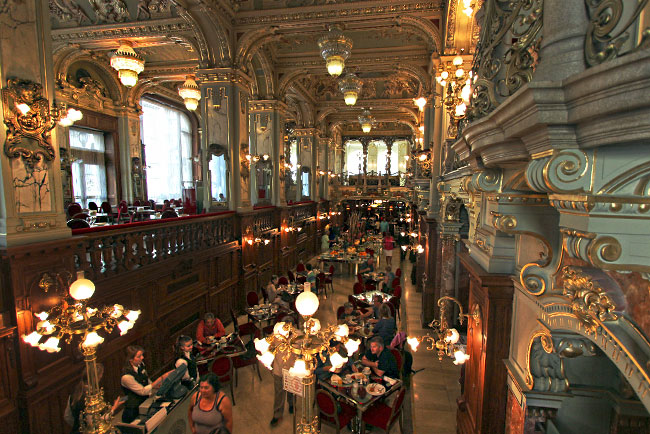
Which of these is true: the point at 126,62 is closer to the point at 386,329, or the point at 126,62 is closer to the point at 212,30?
the point at 212,30

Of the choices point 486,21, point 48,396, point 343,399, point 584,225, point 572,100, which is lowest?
point 343,399

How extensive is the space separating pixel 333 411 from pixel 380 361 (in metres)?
1.18

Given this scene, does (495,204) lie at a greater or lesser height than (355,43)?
lesser

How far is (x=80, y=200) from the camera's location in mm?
12578

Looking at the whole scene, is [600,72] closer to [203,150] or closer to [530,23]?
[530,23]

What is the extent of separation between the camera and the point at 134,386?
14.8 ft

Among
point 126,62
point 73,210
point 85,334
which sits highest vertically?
point 126,62

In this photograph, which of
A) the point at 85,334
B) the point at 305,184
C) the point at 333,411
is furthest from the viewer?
the point at 305,184

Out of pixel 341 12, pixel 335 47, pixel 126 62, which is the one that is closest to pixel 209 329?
pixel 126 62

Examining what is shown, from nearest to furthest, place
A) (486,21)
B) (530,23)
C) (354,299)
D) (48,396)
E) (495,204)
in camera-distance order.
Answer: (530,23) < (486,21) < (495,204) < (48,396) < (354,299)

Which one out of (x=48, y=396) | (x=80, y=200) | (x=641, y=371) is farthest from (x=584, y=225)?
(x=80, y=200)

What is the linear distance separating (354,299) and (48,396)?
6421mm

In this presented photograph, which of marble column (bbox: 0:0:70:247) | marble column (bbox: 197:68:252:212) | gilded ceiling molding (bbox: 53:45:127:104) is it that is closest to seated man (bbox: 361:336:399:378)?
marble column (bbox: 0:0:70:247)

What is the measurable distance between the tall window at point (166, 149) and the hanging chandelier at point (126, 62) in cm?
966
